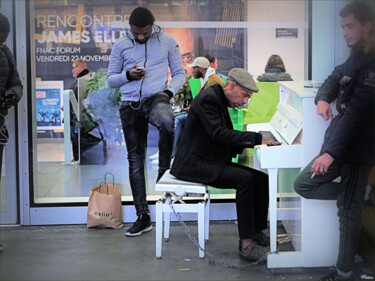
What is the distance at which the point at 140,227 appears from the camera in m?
5.07

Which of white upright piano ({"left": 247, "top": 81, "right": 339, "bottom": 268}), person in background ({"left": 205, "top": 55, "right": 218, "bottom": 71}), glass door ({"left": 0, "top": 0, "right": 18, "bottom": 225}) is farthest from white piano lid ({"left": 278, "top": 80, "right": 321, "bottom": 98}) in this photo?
glass door ({"left": 0, "top": 0, "right": 18, "bottom": 225})

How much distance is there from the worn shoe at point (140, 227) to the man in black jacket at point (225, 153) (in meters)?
0.72

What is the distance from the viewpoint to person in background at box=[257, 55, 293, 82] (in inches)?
Answer: 209

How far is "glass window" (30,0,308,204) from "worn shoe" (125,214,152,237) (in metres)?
0.31

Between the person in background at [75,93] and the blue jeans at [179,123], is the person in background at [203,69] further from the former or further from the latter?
the person in background at [75,93]

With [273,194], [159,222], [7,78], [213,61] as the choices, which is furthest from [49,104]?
[273,194]

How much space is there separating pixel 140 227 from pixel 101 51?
134cm

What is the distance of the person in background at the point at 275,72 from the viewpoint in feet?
17.4

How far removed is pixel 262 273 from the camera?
4.27m

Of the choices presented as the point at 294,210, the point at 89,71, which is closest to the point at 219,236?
the point at 294,210

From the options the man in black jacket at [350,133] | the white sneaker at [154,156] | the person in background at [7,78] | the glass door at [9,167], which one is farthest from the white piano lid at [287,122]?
the glass door at [9,167]

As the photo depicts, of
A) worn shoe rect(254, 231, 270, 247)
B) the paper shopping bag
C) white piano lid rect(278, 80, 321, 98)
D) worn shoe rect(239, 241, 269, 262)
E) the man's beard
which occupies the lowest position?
worn shoe rect(239, 241, 269, 262)

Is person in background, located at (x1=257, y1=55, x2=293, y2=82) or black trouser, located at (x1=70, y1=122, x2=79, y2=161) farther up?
person in background, located at (x1=257, y1=55, x2=293, y2=82)

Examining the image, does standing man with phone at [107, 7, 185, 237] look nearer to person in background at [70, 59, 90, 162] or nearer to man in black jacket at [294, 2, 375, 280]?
person in background at [70, 59, 90, 162]
